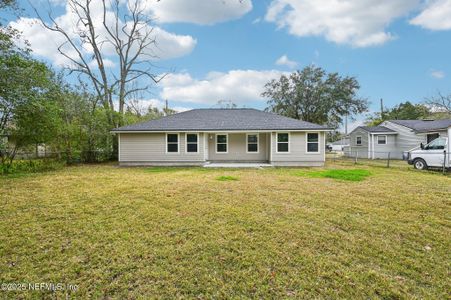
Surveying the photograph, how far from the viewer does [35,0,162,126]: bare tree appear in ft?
60.1

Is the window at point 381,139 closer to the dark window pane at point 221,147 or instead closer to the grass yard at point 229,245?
the dark window pane at point 221,147

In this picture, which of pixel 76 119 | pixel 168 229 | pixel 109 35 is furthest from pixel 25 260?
pixel 109 35

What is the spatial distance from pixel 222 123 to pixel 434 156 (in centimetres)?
1139

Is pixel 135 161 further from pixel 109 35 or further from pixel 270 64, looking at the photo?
pixel 270 64

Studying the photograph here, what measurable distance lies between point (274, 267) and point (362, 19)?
580 inches

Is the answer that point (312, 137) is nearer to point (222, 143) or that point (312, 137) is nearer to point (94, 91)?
point (222, 143)

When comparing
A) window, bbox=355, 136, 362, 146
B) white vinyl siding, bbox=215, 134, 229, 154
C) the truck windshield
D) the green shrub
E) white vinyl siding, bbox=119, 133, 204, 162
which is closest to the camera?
the green shrub

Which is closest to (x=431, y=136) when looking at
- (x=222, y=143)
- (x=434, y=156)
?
(x=434, y=156)

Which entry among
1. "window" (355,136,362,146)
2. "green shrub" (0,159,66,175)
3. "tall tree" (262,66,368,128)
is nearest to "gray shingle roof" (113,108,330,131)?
"green shrub" (0,159,66,175)

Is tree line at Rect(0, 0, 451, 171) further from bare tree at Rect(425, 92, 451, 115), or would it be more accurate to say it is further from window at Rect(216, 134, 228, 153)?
window at Rect(216, 134, 228, 153)

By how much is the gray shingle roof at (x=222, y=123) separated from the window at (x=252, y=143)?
1035mm

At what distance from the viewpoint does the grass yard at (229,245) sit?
2406 millimetres

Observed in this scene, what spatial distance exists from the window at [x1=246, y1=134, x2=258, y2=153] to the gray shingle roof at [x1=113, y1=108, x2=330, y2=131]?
1.04 meters

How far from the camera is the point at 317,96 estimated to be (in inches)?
887
